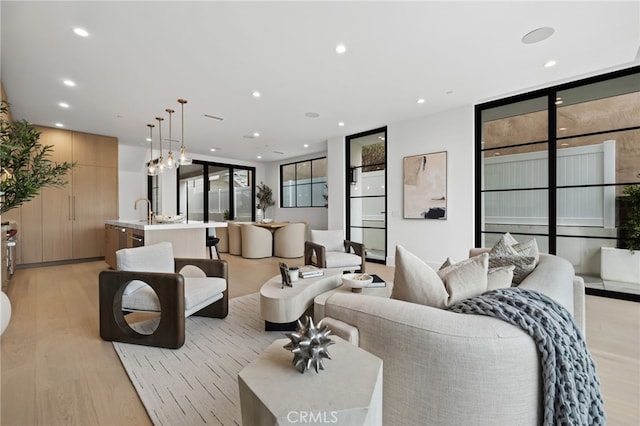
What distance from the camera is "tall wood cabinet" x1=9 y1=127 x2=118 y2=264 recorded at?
5285 millimetres

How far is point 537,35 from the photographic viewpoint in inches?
107

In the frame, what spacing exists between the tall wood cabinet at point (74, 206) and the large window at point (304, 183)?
4.47 meters

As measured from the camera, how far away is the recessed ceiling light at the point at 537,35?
264cm

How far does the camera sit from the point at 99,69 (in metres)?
3.23

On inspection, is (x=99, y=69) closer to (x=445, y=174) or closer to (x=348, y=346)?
(x=348, y=346)

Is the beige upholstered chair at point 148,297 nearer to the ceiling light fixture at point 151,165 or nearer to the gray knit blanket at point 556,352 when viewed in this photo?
the gray knit blanket at point 556,352

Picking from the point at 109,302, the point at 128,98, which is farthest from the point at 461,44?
the point at 128,98

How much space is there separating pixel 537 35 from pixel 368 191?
3782 millimetres

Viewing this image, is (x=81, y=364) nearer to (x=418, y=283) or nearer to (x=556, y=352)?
(x=418, y=283)

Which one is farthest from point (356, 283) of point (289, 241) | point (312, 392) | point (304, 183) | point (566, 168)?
point (304, 183)

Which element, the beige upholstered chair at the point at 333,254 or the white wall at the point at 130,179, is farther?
the white wall at the point at 130,179

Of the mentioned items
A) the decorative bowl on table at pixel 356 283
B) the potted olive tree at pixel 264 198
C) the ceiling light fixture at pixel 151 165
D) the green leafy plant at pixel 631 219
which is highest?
the ceiling light fixture at pixel 151 165

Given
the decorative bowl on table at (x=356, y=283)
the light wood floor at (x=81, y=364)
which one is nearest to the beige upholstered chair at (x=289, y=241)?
the light wood floor at (x=81, y=364)

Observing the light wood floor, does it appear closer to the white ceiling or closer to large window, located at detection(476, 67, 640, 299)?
large window, located at detection(476, 67, 640, 299)
